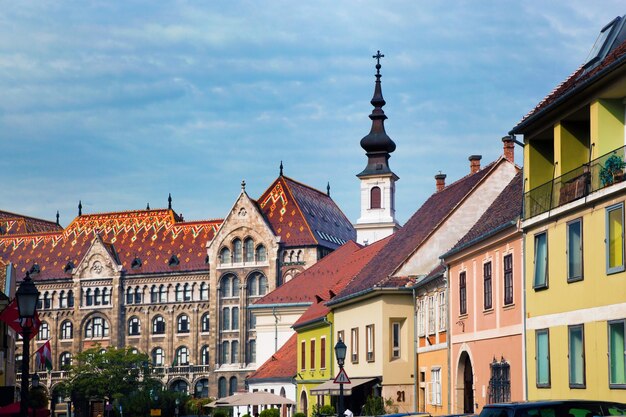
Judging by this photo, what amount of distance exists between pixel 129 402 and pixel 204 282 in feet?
133

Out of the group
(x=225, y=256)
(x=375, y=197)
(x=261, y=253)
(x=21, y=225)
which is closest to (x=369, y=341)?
(x=375, y=197)

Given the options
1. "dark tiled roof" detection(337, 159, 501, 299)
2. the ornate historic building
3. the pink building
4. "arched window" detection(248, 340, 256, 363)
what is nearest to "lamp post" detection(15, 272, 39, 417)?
the pink building

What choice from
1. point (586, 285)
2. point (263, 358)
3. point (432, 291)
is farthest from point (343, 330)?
point (263, 358)

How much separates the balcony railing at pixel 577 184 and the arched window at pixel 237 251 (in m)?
95.7

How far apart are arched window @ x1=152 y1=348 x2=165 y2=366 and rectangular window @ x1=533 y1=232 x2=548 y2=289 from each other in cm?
10360

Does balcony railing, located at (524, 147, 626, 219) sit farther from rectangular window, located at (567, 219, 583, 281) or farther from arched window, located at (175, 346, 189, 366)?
arched window, located at (175, 346, 189, 366)

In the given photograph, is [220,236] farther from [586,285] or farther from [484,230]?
[586,285]

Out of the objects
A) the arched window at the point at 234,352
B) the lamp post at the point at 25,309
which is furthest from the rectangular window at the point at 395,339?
the arched window at the point at 234,352

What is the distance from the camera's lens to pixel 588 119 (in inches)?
1042

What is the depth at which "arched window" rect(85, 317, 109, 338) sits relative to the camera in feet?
436

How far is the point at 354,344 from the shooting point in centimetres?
4812

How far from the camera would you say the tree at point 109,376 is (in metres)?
113

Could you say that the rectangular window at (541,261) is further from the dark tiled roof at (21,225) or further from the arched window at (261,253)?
the dark tiled roof at (21,225)

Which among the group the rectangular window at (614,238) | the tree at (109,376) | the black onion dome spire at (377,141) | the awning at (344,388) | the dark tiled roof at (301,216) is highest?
the black onion dome spire at (377,141)
